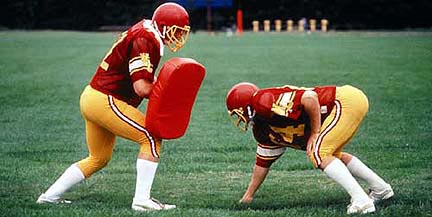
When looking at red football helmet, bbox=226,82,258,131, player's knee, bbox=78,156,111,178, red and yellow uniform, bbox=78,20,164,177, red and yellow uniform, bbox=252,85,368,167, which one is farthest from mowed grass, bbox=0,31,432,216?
red football helmet, bbox=226,82,258,131

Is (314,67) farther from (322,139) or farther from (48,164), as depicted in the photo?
(322,139)

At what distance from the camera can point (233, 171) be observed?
31.1ft

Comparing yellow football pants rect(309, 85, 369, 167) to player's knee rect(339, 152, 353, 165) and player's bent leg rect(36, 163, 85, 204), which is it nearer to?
player's knee rect(339, 152, 353, 165)

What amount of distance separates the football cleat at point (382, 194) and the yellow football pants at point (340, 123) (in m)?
0.49

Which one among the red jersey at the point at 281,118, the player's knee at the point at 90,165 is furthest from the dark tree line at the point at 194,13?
the red jersey at the point at 281,118

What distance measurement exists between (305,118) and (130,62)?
1360 millimetres

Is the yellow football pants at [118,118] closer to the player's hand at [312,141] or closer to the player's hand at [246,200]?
the player's hand at [246,200]

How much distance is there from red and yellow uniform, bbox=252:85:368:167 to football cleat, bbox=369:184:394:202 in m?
0.42

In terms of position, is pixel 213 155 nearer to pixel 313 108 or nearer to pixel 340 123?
pixel 340 123

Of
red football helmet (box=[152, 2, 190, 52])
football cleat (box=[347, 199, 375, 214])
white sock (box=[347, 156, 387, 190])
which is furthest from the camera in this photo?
white sock (box=[347, 156, 387, 190])

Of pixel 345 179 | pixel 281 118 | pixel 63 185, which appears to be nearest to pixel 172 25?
pixel 281 118

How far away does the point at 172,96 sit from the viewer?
23.0ft

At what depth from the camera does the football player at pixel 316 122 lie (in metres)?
6.84

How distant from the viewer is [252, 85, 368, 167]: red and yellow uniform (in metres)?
6.91
